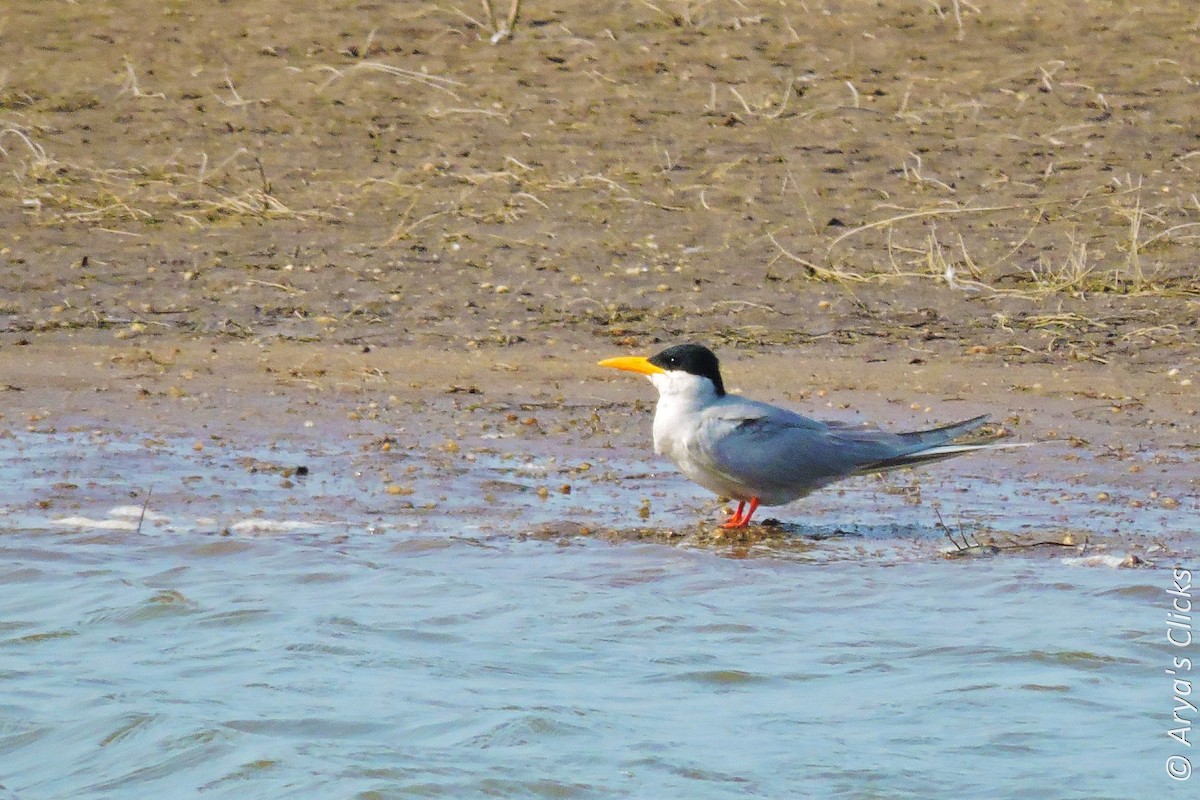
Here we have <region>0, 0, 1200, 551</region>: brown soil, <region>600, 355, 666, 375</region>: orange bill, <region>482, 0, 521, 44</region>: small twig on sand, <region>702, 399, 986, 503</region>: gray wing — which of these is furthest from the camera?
<region>482, 0, 521, 44</region>: small twig on sand

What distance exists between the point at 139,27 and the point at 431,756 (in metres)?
7.77

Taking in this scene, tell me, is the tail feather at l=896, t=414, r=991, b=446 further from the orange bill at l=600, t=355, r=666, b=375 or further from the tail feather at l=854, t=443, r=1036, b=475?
the orange bill at l=600, t=355, r=666, b=375

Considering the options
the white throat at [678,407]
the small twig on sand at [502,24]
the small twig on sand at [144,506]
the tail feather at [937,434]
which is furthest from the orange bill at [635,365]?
the small twig on sand at [502,24]

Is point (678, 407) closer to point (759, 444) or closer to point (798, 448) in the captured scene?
point (759, 444)

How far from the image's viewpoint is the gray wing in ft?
20.1

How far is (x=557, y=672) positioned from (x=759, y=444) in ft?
4.03

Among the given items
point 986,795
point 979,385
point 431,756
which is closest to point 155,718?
point 431,756

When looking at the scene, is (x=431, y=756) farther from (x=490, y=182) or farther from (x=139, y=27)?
(x=139, y=27)

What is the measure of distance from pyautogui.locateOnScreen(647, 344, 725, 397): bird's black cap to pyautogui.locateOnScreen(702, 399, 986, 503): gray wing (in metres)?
0.16

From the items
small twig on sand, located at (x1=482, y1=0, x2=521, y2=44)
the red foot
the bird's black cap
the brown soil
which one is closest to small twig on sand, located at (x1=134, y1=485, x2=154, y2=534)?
the brown soil

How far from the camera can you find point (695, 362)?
21.1 ft

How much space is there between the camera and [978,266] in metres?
8.91

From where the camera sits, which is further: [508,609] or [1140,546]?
[1140,546]

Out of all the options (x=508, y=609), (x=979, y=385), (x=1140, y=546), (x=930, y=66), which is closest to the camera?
(x=508, y=609)
